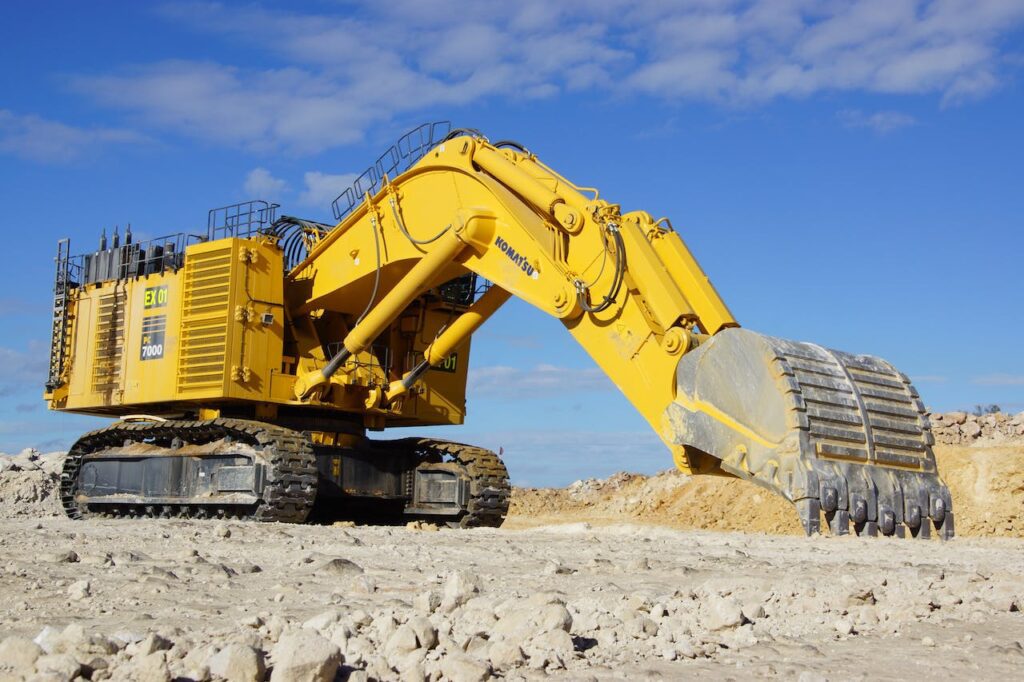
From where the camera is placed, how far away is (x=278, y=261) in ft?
50.0

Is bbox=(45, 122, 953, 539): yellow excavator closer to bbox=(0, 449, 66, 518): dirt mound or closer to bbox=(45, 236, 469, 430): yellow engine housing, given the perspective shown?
bbox=(45, 236, 469, 430): yellow engine housing

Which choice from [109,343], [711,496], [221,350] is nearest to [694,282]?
[221,350]

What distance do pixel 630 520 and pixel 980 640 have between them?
20.6 metres

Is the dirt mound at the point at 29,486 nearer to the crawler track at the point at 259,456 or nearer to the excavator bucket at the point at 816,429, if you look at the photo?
the crawler track at the point at 259,456

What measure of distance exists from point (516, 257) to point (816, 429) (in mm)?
4014

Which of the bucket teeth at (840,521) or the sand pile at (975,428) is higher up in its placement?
the sand pile at (975,428)

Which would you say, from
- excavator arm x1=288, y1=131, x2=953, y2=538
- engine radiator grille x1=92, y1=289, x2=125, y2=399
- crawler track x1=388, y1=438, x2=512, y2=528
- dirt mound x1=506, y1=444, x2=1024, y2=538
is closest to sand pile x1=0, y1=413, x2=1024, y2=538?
dirt mound x1=506, y1=444, x2=1024, y2=538

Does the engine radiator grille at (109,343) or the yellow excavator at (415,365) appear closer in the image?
the yellow excavator at (415,365)

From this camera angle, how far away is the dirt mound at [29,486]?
931 inches

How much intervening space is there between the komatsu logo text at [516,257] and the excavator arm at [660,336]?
2 centimetres

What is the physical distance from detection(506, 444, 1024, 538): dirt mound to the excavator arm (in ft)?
33.6

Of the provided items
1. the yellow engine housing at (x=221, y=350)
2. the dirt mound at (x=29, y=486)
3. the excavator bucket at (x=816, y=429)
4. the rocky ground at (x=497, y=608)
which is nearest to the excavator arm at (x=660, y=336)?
the excavator bucket at (x=816, y=429)

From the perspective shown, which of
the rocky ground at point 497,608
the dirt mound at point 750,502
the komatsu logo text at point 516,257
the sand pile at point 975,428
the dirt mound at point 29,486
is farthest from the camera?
the sand pile at point 975,428

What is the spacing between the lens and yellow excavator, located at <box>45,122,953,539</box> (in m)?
9.86
